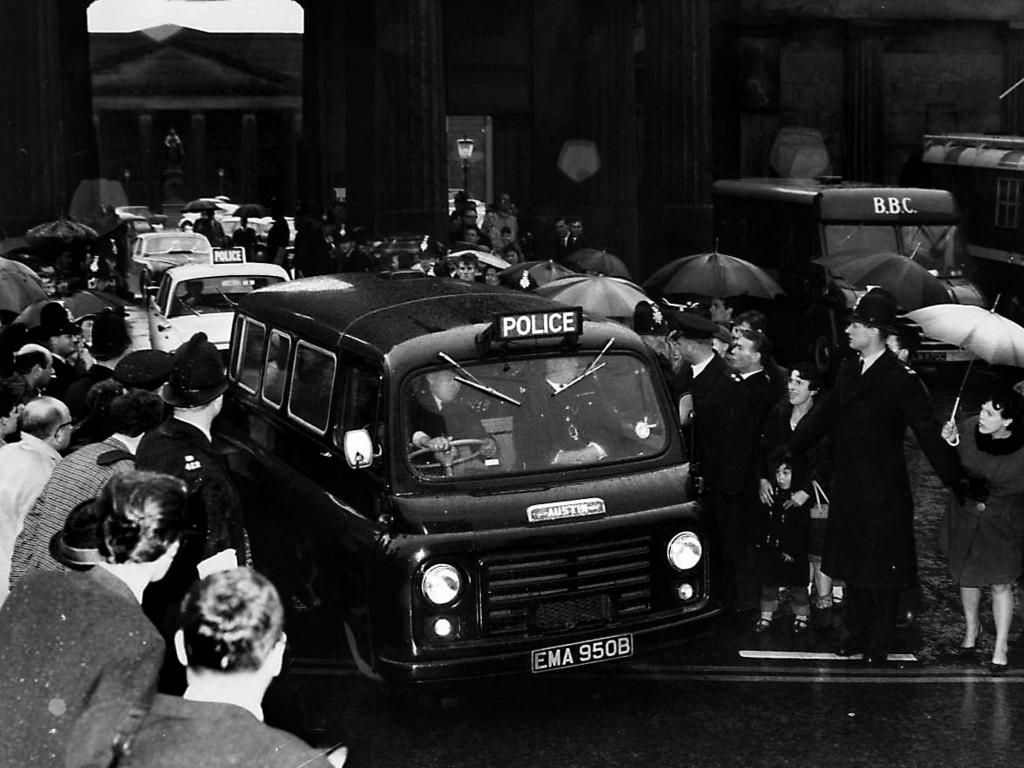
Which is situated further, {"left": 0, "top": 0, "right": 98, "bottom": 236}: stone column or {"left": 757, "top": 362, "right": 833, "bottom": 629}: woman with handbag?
{"left": 0, "top": 0, "right": 98, "bottom": 236}: stone column

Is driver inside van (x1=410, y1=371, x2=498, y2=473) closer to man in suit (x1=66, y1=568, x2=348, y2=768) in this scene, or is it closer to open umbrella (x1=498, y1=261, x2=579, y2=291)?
man in suit (x1=66, y1=568, x2=348, y2=768)

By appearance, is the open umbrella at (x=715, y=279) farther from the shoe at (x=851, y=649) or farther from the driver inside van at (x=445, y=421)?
the driver inside van at (x=445, y=421)

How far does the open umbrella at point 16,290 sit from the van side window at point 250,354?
10.3 feet

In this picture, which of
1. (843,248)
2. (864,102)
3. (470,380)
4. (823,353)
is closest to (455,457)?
(470,380)

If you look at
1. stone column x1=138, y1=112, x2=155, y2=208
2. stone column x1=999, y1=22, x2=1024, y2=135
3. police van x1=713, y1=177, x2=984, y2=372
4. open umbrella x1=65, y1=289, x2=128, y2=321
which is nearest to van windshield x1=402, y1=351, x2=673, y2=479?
open umbrella x1=65, y1=289, x2=128, y2=321

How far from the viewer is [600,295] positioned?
12.8 m

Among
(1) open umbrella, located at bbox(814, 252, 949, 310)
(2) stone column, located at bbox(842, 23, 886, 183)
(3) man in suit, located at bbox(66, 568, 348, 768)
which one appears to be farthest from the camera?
(2) stone column, located at bbox(842, 23, 886, 183)

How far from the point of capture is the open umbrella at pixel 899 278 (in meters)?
13.6

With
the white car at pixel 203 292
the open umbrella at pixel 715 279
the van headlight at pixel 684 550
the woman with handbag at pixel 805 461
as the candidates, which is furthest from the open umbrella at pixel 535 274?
the van headlight at pixel 684 550

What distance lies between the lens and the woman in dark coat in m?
8.25

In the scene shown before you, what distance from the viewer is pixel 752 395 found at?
9578mm

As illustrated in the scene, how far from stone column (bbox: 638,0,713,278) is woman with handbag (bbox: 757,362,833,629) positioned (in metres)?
17.4

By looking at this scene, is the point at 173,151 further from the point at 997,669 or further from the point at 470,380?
the point at 997,669

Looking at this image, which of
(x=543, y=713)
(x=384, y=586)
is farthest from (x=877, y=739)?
(x=384, y=586)
